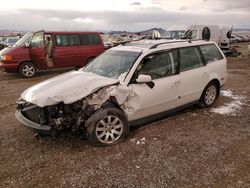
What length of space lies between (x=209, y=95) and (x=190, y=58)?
1152 mm

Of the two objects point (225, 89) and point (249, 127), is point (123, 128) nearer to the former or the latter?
point (249, 127)

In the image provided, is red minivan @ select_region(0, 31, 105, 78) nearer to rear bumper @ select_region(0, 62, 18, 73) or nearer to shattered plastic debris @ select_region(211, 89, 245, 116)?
rear bumper @ select_region(0, 62, 18, 73)

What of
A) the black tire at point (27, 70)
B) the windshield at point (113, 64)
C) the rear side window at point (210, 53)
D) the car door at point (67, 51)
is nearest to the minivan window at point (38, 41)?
the car door at point (67, 51)

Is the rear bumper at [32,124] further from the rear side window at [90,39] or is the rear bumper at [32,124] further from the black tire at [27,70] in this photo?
the rear side window at [90,39]

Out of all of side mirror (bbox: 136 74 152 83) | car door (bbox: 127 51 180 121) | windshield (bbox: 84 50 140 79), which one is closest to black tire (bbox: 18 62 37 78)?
windshield (bbox: 84 50 140 79)

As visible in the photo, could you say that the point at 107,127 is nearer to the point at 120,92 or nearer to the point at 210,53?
the point at 120,92

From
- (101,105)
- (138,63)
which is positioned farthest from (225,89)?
(101,105)

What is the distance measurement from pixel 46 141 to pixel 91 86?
1.30m

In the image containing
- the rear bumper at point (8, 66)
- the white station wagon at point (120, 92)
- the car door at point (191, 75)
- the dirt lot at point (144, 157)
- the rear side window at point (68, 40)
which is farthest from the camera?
the rear side window at point (68, 40)

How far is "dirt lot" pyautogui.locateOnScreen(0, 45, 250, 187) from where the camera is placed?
3854 mm

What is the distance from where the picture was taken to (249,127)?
5.73m

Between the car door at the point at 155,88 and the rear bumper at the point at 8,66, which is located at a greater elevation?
the car door at the point at 155,88

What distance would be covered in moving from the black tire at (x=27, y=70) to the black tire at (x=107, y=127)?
8373 millimetres

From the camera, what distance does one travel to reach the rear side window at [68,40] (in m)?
12.3
